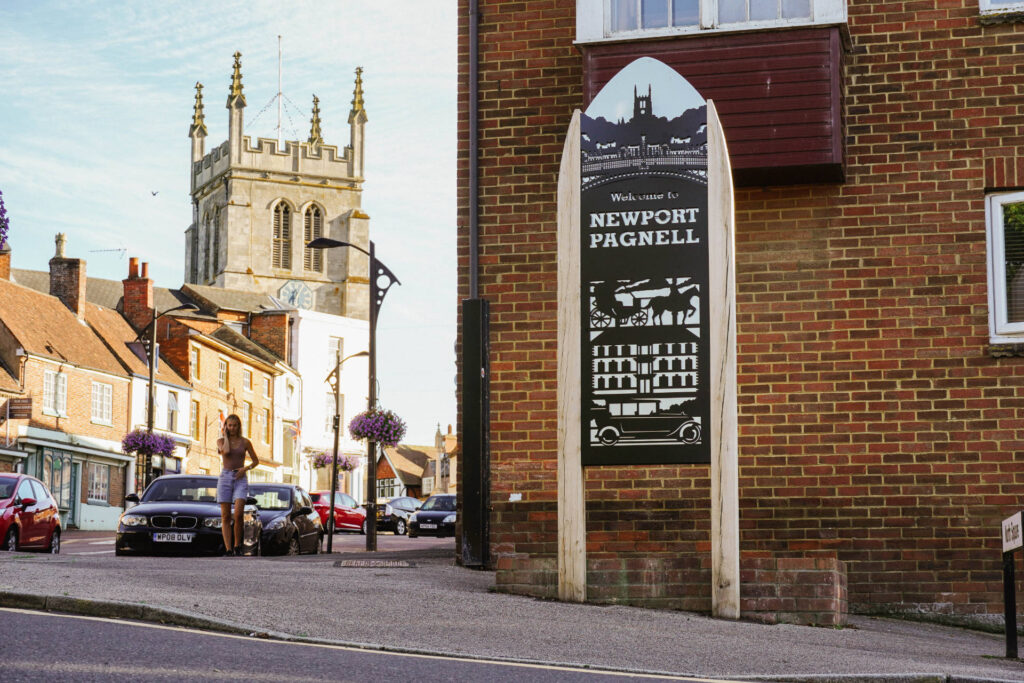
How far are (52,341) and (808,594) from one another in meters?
48.5

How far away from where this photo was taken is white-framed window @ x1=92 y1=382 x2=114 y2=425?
A: 188 ft

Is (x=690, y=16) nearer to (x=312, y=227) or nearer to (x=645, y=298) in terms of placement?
(x=645, y=298)

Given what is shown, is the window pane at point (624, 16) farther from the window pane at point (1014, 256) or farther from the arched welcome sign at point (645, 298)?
the window pane at point (1014, 256)

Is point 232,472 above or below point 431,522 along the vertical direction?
above

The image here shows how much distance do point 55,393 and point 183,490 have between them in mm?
35899

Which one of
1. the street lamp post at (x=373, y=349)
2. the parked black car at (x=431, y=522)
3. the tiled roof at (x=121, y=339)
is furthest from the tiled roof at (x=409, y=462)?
the street lamp post at (x=373, y=349)

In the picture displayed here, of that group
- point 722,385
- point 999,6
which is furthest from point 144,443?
point 722,385

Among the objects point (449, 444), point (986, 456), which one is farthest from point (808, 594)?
point (449, 444)

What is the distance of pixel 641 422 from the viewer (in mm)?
Result: 10758

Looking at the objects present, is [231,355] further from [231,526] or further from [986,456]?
[986,456]

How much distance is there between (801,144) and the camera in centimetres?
1218

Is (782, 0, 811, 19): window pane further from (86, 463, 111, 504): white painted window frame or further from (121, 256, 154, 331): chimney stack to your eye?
(121, 256, 154, 331): chimney stack

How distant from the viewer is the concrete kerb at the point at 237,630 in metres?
7.44

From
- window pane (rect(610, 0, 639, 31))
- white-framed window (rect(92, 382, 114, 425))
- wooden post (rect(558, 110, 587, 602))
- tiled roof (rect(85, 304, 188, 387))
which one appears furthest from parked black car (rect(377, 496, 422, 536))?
wooden post (rect(558, 110, 587, 602))
